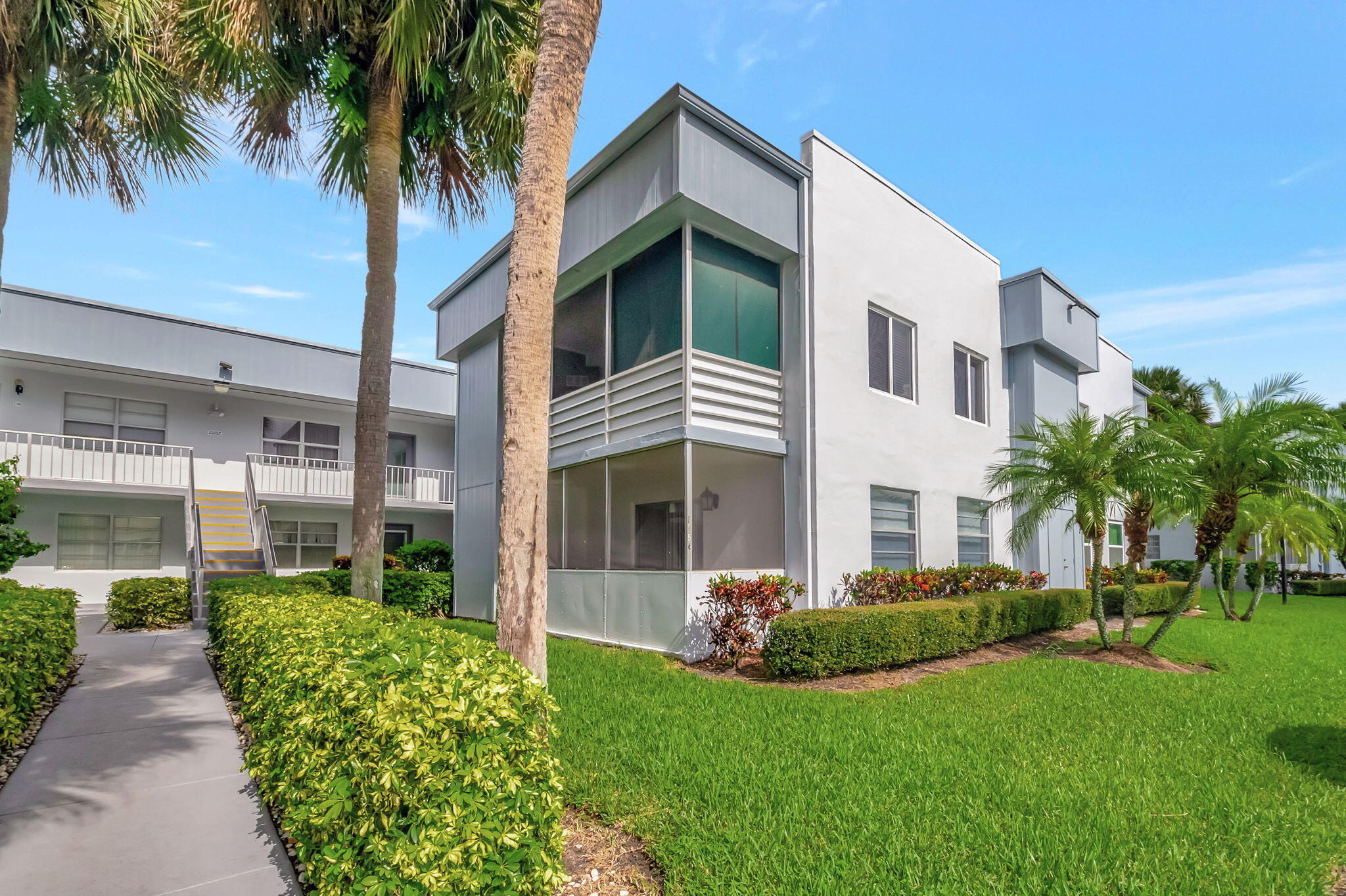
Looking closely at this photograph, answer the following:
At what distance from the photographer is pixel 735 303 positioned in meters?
10.5

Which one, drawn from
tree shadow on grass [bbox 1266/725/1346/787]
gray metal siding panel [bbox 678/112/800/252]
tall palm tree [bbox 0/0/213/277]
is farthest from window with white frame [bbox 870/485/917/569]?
tall palm tree [bbox 0/0/213/277]

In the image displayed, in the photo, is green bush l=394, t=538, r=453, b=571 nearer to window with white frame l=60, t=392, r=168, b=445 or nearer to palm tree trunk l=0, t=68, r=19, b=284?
window with white frame l=60, t=392, r=168, b=445

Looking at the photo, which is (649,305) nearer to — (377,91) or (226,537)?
(377,91)

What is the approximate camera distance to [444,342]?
16.2 metres

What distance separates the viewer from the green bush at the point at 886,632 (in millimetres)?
8188

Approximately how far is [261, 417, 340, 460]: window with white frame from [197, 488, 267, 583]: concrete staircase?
6.43 feet

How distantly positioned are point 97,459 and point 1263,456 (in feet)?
75.4

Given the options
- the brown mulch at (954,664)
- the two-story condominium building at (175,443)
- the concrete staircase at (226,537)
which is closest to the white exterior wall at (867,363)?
the brown mulch at (954,664)

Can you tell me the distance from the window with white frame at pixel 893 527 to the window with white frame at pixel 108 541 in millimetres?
17593

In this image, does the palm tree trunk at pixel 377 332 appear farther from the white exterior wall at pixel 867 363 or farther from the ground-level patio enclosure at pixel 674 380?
the white exterior wall at pixel 867 363

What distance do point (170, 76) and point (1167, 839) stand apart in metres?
13.6

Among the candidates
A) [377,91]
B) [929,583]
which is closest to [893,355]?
[929,583]

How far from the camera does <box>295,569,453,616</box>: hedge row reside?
1474 centimetres

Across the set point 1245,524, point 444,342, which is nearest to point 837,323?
point 444,342
